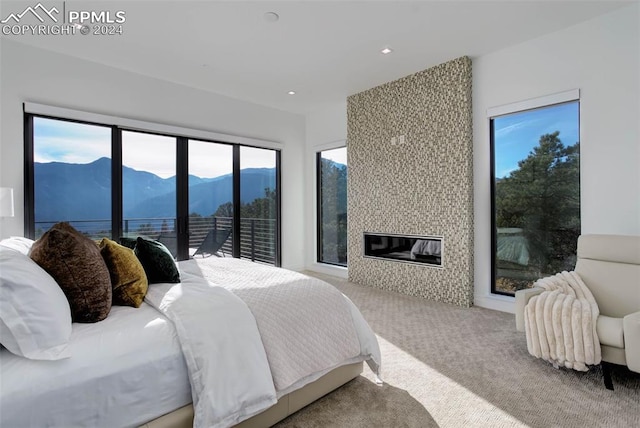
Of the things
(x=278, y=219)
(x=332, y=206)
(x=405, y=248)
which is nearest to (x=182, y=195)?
(x=278, y=219)

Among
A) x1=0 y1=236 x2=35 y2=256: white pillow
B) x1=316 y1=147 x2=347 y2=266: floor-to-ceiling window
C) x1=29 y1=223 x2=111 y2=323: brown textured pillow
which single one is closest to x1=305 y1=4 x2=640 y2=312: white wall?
x1=316 y1=147 x2=347 y2=266: floor-to-ceiling window

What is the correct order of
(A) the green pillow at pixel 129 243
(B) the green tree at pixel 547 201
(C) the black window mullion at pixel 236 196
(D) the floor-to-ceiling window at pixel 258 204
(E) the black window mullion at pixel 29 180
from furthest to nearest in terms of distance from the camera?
(D) the floor-to-ceiling window at pixel 258 204, (C) the black window mullion at pixel 236 196, (E) the black window mullion at pixel 29 180, (B) the green tree at pixel 547 201, (A) the green pillow at pixel 129 243

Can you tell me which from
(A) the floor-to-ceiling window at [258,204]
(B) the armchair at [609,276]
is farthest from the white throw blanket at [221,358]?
(A) the floor-to-ceiling window at [258,204]

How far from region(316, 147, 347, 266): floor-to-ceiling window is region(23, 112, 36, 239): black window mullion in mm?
4046

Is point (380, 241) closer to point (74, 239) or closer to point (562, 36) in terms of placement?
point (562, 36)

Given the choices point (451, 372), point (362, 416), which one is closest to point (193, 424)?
point (362, 416)

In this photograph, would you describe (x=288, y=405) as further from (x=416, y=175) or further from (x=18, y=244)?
(x=416, y=175)

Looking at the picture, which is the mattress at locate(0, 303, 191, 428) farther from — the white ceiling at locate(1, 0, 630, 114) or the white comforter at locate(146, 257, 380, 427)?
the white ceiling at locate(1, 0, 630, 114)

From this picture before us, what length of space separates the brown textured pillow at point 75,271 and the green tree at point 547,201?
3.92m

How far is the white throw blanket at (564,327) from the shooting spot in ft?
6.89

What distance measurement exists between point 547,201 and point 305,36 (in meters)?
3.06

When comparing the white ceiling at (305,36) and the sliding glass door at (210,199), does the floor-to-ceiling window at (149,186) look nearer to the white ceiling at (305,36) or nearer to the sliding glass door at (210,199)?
the sliding glass door at (210,199)

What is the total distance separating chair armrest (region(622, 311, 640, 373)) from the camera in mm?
1916

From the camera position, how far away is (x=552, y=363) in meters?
2.35
